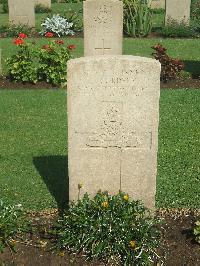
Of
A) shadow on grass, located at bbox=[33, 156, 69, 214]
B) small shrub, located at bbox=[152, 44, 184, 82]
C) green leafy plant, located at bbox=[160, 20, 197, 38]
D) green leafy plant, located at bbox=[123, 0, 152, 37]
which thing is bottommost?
shadow on grass, located at bbox=[33, 156, 69, 214]

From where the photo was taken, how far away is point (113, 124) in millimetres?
4508

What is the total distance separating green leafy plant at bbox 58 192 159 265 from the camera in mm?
4282

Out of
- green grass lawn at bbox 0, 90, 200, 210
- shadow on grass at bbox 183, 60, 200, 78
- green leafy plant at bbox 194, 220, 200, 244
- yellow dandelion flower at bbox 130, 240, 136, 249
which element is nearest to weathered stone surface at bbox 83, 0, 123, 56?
green grass lawn at bbox 0, 90, 200, 210

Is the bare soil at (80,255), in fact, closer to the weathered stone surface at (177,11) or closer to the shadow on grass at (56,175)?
the shadow on grass at (56,175)

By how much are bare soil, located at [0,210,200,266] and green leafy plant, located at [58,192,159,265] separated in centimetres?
10

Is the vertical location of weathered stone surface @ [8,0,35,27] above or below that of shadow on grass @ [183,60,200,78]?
above

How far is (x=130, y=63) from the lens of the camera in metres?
4.29

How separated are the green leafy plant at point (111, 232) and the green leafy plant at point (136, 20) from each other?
11.9 metres

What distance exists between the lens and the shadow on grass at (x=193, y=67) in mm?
11445

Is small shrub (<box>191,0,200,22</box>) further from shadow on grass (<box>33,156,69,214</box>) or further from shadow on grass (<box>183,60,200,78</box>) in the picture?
shadow on grass (<box>33,156,69,214</box>)

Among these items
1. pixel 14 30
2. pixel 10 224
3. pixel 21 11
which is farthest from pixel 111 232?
pixel 21 11

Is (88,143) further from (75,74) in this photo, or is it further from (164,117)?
(164,117)

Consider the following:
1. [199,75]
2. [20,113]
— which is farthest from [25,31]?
[20,113]

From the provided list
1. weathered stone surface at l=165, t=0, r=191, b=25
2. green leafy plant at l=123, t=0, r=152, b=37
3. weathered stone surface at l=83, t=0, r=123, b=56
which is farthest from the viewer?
weathered stone surface at l=165, t=0, r=191, b=25
